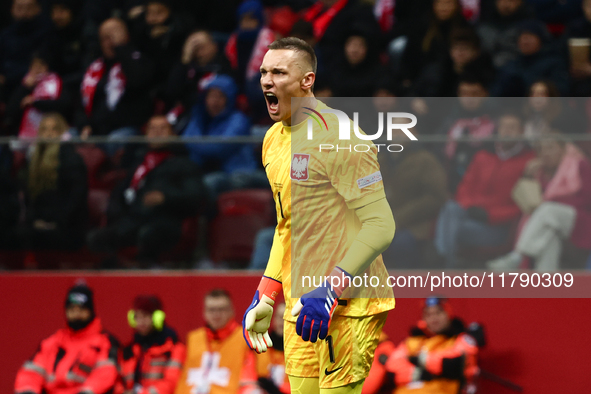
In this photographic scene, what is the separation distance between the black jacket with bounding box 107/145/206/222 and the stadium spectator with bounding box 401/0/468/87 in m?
2.18

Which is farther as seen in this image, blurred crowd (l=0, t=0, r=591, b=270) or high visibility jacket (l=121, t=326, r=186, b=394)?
high visibility jacket (l=121, t=326, r=186, b=394)

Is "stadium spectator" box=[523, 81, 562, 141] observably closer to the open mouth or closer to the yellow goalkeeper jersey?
the yellow goalkeeper jersey

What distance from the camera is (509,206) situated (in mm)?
5863

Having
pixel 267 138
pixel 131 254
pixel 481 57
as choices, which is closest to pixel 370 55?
pixel 481 57

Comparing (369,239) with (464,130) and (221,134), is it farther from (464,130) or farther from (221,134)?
(221,134)

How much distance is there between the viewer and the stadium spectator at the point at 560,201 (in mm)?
5785

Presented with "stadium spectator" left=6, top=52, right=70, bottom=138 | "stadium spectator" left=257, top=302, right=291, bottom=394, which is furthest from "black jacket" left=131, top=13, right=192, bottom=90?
"stadium spectator" left=257, top=302, right=291, bottom=394

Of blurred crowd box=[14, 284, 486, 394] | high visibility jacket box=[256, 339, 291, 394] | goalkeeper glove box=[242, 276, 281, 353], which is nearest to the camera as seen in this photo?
goalkeeper glove box=[242, 276, 281, 353]

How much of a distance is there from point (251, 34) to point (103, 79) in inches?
61.9

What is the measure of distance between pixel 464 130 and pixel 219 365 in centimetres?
253

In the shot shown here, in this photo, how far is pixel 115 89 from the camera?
8133mm

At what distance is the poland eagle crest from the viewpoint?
326 cm

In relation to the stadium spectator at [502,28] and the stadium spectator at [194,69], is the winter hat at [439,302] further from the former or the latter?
the stadium spectator at [194,69]

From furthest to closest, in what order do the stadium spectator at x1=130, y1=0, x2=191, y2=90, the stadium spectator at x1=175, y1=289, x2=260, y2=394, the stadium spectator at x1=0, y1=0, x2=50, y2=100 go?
the stadium spectator at x1=0, y1=0, x2=50, y2=100 < the stadium spectator at x1=130, y1=0, x2=191, y2=90 < the stadium spectator at x1=175, y1=289, x2=260, y2=394
